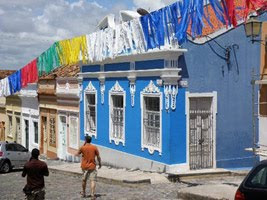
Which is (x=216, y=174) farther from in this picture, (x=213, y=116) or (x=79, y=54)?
(x=79, y=54)

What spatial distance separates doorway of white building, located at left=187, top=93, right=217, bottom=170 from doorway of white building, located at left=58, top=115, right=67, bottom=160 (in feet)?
32.1

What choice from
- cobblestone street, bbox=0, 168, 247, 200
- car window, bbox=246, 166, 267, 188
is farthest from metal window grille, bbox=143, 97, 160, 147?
car window, bbox=246, 166, 267, 188

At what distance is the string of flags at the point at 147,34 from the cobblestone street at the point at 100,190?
395 cm

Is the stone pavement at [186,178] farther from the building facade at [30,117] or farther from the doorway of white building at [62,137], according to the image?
the building facade at [30,117]

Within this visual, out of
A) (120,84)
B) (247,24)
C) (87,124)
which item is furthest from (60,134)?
(247,24)

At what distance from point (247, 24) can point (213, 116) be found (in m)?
5.56

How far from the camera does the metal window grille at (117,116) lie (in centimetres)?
1861

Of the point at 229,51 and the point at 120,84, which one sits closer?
the point at 229,51

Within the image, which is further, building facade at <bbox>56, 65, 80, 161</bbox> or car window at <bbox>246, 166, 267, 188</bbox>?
building facade at <bbox>56, 65, 80, 161</bbox>

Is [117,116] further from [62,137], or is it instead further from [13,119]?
[13,119]

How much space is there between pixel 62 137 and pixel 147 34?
1207 centimetres

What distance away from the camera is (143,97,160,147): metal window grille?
1617cm

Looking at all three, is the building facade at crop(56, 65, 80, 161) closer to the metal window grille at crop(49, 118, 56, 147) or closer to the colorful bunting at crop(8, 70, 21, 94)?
the metal window grille at crop(49, 118, 56, 147)

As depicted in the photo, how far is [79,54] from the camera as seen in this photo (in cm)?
1708
